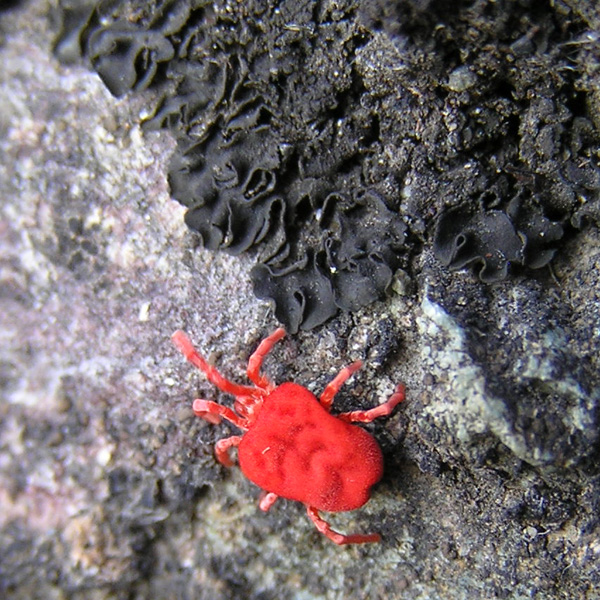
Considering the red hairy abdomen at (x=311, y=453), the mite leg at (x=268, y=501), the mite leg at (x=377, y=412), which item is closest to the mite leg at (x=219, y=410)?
the red hairy abdomen at (x=311, y=453)

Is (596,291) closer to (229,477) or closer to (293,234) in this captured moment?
(293,234)

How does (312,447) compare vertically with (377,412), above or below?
below

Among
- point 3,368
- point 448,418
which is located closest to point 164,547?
point 3,368

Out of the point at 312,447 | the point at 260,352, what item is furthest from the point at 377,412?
the point at 260,352

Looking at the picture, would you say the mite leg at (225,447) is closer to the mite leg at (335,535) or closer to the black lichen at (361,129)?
the mite leg at (335,535)

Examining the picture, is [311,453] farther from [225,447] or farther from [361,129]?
[361,129]

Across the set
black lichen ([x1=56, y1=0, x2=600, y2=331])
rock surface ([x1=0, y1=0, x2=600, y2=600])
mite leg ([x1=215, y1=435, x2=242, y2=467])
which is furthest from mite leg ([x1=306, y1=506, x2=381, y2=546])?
black lichen ([x1=56, y1=0, x2=600, y2=331])
